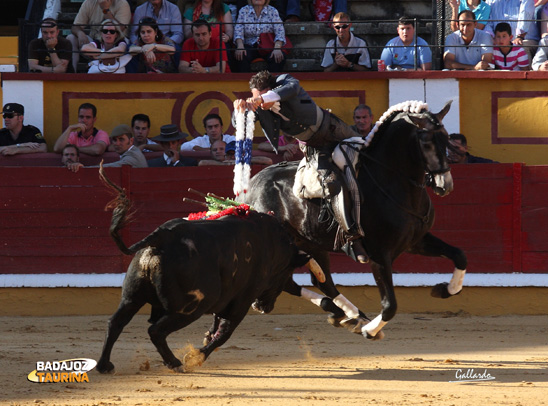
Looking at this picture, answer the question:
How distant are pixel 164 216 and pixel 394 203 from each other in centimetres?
338

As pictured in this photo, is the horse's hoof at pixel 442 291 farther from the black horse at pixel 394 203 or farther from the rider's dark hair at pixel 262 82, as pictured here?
the rider's dark hair at pixel 262 82

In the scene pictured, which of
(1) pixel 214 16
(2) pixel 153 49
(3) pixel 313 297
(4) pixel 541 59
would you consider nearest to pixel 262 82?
(3) pixel 313 297

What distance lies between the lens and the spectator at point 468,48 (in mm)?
10258

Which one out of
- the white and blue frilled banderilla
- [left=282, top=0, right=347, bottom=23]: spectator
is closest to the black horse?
the white and blue frilled banderilla

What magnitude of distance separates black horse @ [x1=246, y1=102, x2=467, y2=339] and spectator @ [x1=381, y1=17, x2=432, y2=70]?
407 centimetres

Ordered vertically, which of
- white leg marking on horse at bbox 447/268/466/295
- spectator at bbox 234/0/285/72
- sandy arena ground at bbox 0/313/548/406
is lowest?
sandy arena ground at bbox 0/313/548/406

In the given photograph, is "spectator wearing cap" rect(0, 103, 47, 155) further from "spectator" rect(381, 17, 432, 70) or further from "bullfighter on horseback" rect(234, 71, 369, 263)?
"bullfighter on horseback" rect(234, 71, 369, 263)

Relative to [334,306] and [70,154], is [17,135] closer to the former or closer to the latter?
[70,154]

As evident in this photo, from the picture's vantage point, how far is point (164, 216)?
30.1ft

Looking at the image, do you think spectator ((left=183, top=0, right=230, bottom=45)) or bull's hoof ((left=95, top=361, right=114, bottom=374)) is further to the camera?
spectator ((left=183, top=0, right=230, bottom=45))

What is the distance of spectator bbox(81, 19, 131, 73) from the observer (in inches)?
405

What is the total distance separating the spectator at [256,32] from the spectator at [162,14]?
0.71 metres

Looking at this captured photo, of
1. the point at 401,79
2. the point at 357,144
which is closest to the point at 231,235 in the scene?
the point at 357,144

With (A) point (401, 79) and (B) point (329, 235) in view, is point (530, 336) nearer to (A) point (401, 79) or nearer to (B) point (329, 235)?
(B) point (329, 235)
